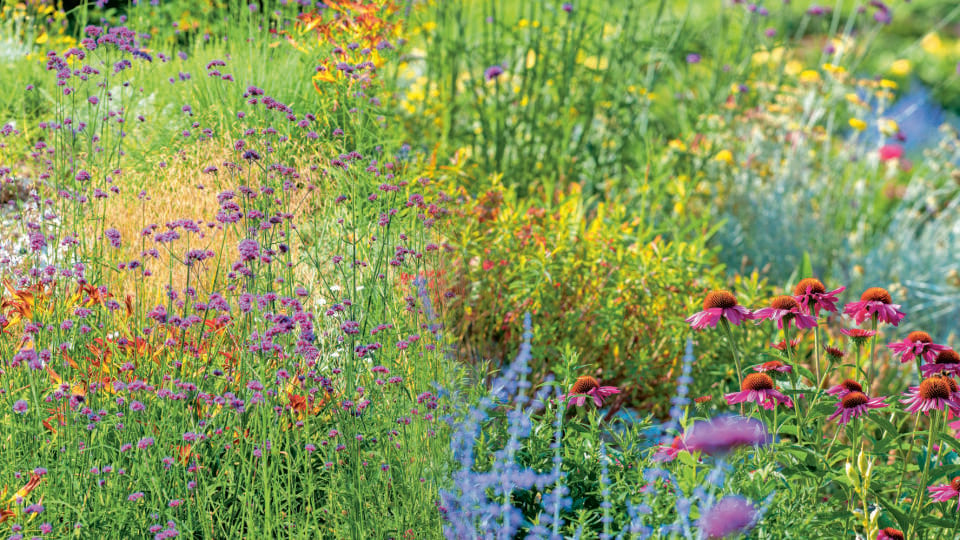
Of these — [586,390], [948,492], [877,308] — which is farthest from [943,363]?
[586,390]

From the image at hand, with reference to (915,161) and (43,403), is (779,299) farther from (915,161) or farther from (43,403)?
(915,161)

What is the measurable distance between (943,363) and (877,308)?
0.21 meters

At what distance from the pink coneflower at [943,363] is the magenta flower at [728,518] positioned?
2.58 feet

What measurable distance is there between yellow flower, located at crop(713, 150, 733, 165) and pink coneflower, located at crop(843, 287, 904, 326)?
2.83 metres

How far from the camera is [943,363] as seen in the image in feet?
8.44

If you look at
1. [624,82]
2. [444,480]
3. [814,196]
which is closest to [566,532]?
[444,480]

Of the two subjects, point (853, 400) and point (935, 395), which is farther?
point (853, 400)

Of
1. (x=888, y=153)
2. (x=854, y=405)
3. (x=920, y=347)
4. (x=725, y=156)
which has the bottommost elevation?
(x=888, y=153)

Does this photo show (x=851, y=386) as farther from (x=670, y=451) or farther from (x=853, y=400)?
(x=670, y=451)

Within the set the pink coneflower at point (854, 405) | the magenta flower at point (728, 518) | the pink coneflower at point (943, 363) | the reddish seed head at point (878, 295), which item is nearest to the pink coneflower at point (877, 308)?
the reddish seed head at point (878, 295)

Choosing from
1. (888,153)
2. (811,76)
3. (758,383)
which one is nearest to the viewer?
(758,383)

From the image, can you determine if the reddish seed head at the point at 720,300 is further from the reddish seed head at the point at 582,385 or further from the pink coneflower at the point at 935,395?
the pink coneflower at the point at 935,395

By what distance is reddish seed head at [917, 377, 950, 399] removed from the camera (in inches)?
91.8

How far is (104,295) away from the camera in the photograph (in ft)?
8.98
